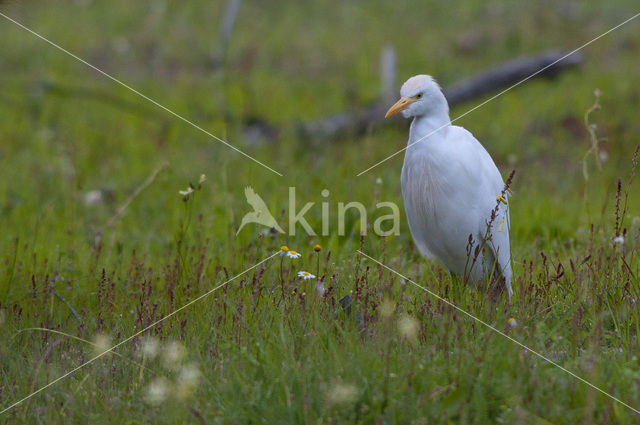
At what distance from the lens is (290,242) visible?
4.50 m

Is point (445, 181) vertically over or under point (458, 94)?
over

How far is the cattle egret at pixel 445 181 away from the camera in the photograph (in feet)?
10.5

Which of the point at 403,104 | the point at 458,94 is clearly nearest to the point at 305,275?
the point at 403,104

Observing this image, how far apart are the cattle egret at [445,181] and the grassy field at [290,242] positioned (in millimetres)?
231

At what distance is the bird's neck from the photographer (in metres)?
3.25

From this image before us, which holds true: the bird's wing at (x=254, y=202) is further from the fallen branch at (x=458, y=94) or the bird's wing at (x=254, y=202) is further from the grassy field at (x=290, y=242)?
the fallen branch at (x=458, y=94)

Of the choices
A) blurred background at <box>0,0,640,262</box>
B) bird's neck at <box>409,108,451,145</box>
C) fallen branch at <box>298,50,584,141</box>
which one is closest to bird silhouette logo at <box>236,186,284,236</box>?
blurred background at <box>0,0,640,262</box>

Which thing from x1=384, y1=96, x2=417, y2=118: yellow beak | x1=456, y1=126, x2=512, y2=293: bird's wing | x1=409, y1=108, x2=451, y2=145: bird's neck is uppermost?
x1=384, y1=96, x2=417, y2=118: yellow beak

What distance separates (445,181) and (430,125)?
253 millimetres

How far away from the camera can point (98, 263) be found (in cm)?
423

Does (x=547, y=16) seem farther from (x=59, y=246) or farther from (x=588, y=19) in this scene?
(x=59, y=246)
